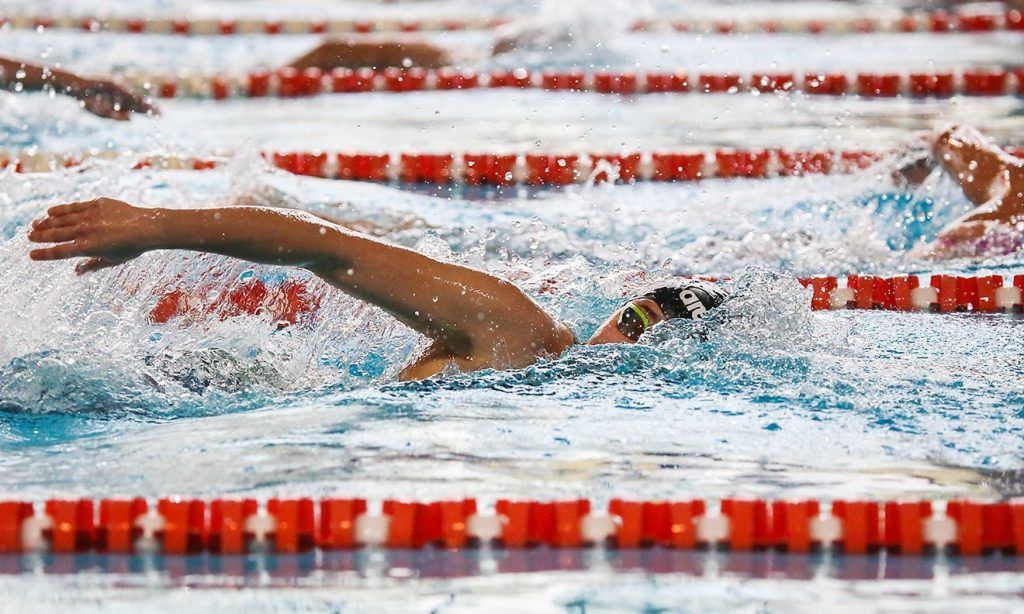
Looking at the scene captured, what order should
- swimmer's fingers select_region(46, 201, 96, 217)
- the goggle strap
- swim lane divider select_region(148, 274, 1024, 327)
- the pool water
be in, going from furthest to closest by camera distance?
swim lane divider select_region(148, 274, 1024, 327)
the goggle strap
swimmer's fingers select_region(46, 201, 96, 217)
the pool water

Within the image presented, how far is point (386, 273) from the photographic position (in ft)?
8.86

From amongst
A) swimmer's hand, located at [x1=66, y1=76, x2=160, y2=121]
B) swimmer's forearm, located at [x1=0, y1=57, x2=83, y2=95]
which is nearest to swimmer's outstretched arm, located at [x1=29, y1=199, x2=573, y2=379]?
swimmer's hand, located at [x1=66, y1=76, x2=160, y2=121]

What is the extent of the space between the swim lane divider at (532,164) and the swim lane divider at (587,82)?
130 cm

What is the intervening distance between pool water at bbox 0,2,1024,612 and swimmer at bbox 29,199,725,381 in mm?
57

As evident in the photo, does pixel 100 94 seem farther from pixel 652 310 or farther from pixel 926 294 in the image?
pixel 926 294

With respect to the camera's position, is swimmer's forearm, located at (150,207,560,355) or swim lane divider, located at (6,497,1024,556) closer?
swim lane divider, located at (6,497,1024,556)

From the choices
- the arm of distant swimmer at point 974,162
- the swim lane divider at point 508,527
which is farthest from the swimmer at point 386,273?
the arm of distant swimmer at point 974,162

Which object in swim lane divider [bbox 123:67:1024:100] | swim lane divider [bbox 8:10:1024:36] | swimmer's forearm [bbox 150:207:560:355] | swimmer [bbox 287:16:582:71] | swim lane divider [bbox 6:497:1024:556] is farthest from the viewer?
swim lane divider [bbox 8:10:1024:36]

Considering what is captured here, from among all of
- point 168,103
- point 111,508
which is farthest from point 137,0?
point 111,508

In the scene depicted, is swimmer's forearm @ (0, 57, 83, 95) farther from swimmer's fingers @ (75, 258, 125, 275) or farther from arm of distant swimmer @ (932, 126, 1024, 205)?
arm of distant swimmer @ (932, 126, 1024, 205)

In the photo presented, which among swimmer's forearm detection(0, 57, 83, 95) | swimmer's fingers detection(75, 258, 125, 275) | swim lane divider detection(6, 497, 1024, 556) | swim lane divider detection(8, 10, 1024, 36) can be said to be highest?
swim lane divider detection(8, 10, 1024, 36)

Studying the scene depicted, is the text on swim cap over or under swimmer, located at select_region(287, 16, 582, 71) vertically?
under

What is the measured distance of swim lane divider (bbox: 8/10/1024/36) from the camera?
8.34 meters

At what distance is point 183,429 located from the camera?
2793mm
